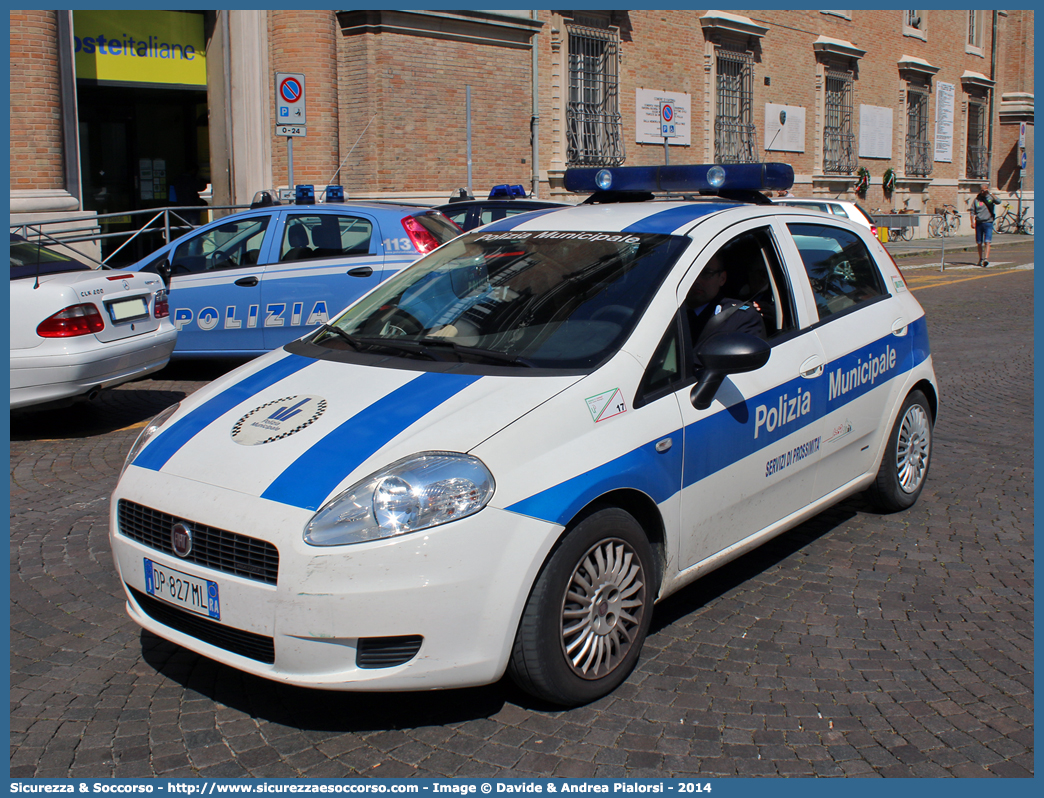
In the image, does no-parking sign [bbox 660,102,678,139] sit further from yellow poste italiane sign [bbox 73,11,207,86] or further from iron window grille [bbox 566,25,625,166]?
yellow poste italiane sign [bbox 73,11,207,86]

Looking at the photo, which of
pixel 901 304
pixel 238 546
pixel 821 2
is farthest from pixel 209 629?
pixel 821 2

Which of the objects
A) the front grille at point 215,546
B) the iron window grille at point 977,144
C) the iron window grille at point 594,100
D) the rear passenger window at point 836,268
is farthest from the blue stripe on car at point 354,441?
the iron window grille at point 977,144

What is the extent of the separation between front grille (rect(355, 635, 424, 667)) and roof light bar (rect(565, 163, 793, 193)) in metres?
Answer: 2.78

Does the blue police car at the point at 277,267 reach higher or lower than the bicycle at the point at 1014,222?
lower

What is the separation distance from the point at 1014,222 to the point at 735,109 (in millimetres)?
17206

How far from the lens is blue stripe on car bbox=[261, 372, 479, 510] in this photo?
10.2 feet

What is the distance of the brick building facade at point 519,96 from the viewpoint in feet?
57.3

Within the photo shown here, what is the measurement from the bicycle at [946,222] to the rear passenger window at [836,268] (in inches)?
1143

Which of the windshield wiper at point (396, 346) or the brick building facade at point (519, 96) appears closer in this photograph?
the windshield wiper at point (396, 346)

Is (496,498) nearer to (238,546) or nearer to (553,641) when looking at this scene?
(553,641)

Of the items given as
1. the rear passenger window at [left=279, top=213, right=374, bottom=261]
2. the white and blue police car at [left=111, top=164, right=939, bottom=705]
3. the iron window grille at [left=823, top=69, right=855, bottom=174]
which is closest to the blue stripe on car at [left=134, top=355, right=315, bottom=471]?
the white and blue police car at [left=111, top=164, right=939, bottom=705]

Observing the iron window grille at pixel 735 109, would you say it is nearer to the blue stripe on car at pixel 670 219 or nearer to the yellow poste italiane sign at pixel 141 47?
the yellow poste italiane sign at pixel 141 47

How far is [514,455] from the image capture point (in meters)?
3.21

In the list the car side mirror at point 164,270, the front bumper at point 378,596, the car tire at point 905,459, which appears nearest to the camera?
the front bumper at point 378,596
